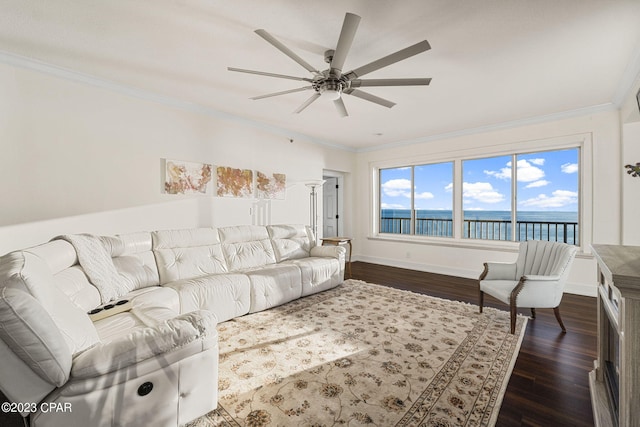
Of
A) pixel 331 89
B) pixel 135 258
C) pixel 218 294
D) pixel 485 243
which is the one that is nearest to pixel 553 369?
pixel 331 89

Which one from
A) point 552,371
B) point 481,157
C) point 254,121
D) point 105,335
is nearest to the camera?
point 105,335

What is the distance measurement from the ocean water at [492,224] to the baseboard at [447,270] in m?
0.71

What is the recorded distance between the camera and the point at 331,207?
693cm

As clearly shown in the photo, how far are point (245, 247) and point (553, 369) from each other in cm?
346

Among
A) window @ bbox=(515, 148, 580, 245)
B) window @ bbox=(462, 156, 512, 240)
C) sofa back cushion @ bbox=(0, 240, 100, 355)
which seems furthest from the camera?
window @ bbox=(462, 156, 512, 240)

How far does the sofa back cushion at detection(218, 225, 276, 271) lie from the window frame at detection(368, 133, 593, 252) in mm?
3085

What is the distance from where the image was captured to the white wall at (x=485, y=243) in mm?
3820

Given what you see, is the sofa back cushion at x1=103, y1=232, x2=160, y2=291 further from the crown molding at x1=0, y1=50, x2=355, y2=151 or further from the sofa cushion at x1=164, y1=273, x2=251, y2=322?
the crown molding at x1=0, y1=50, x2=355, y2=151

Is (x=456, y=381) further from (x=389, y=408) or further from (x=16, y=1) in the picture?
(x=16, y=1)

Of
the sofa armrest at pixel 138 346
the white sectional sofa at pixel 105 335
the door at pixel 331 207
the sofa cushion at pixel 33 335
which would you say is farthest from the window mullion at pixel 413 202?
the sofa cushion at pixel 33 335

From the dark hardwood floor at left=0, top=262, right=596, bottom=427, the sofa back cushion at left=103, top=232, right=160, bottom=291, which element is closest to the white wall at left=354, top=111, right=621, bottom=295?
the dark hardwood floor at left=0, top=262, right=596, bottom=427

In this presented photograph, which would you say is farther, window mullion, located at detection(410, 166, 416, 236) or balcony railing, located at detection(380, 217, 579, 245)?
window mullion, located at detection(410, 166, 416, 236)

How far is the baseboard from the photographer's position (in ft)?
13.2

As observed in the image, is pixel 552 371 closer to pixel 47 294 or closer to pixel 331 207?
pixel 47 294
